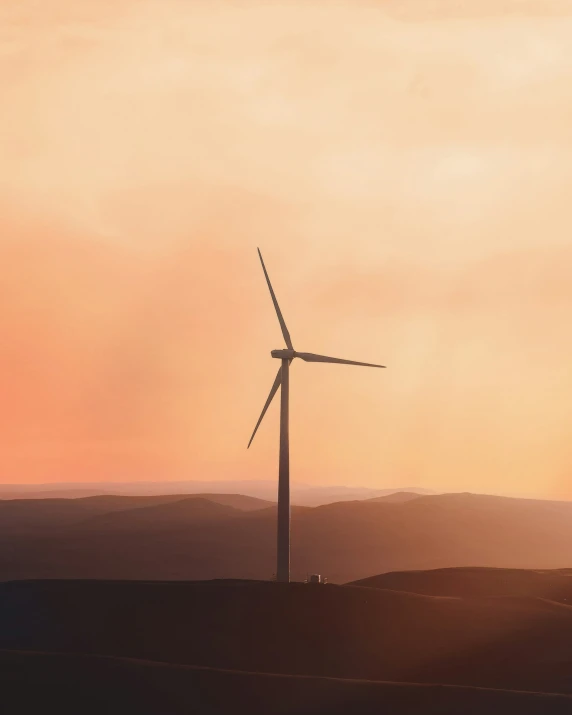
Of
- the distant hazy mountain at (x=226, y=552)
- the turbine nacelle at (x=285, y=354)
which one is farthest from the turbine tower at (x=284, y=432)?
the distant hazy mountain at (x=226, y=552)

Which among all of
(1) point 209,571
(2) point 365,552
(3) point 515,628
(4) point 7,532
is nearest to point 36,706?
(3) point 515,628

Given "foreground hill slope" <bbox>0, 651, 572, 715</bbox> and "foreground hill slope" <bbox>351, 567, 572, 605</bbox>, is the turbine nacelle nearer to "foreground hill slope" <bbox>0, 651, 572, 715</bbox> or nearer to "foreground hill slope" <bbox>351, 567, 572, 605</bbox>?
"foreground hill slope" <bbox>351, 567, 572, 605</bbox>

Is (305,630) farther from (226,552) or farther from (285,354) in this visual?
(226,552)

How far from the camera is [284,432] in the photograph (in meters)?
59.5

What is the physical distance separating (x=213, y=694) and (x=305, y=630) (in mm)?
10060

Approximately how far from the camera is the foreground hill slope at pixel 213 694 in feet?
123

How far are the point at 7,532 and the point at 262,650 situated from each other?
160139mm

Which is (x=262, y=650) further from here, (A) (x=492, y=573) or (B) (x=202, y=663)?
(A) (x=492, y=573)

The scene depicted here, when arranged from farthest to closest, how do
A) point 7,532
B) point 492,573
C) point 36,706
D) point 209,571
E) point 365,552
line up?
point 7,532 < point 365,552 < point 209,571 < point 492,573 < point 36,706

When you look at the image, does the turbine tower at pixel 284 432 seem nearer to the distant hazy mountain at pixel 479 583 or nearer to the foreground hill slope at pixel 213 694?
the distant hazy mountain at pixel 479 583

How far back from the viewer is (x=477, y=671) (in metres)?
A: 43.9

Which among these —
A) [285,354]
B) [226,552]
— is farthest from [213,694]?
[226,552]

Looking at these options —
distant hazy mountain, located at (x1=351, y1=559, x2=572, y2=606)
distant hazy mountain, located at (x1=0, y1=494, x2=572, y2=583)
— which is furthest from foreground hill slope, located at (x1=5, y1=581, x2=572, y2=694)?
distant hazy mountain, located at (x1=0, y1=494, x2=572, y2=583)

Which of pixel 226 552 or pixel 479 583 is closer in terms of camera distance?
pixel 479 583
